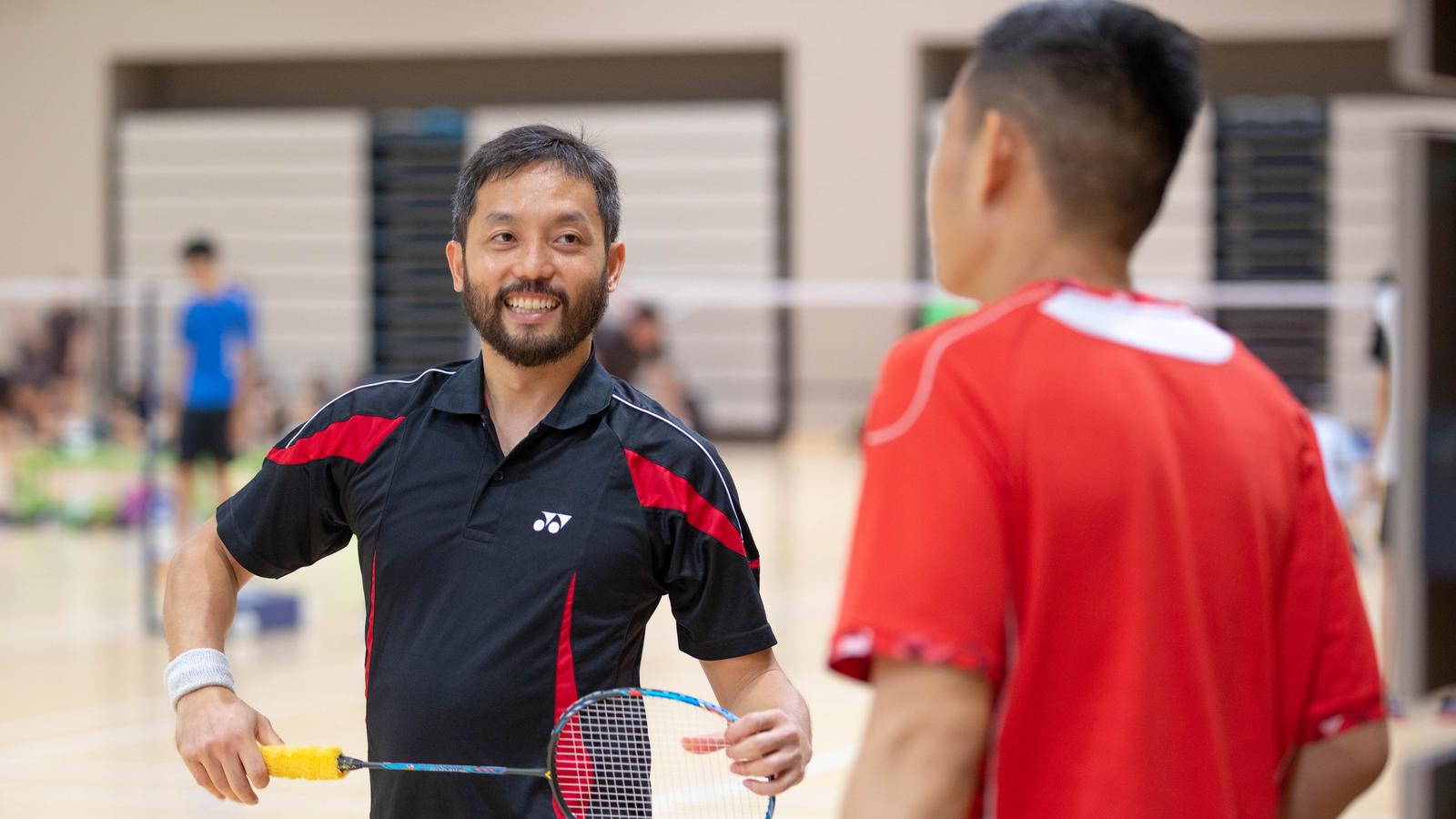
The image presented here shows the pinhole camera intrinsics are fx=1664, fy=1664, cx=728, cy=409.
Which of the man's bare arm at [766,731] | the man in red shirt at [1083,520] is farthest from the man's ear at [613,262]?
the man in red shirt at [1083,520]

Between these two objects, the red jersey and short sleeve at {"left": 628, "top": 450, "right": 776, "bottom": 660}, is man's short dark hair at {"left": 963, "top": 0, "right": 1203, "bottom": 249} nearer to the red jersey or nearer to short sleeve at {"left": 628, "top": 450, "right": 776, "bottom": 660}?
the red jersey

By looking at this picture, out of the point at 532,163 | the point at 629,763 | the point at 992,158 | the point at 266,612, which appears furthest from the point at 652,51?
the point at 992,158

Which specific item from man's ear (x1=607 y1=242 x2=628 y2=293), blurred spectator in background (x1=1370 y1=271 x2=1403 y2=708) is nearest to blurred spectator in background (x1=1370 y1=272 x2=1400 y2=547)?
blurred spectator in background (x1=1370 y1=271 x2=1403 y2=708)

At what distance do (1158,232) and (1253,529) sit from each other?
19484 mm

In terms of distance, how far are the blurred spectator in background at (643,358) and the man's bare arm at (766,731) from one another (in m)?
12.4

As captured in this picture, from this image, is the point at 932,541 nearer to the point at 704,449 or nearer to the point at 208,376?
the point at 704,449

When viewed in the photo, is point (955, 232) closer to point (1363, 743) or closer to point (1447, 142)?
point (1447, 142)

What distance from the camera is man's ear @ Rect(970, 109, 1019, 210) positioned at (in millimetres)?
1526

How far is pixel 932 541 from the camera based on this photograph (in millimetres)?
1425

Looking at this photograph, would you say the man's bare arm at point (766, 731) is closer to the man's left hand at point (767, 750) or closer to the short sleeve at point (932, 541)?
the man's left hand at point (767, 750)

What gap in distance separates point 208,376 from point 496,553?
8373mm

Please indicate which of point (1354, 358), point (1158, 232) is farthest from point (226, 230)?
point (1354, 358)

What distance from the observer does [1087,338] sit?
148cm

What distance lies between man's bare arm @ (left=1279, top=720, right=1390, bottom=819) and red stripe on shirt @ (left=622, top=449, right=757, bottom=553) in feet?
3.30
